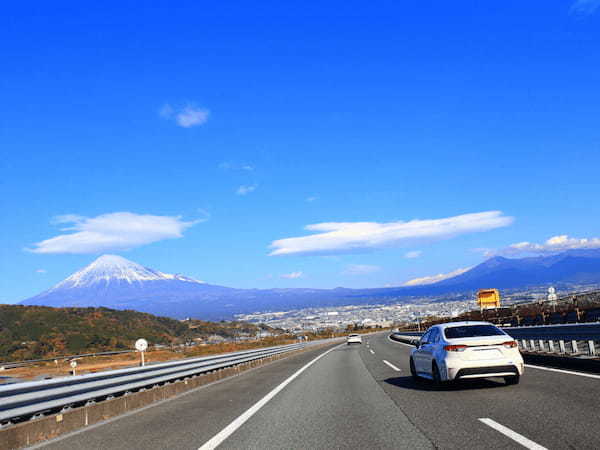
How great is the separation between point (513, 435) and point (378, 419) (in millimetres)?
2260

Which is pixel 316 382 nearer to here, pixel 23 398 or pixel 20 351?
pixel 23 398

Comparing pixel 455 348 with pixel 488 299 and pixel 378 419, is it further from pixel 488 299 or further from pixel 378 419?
pixel 488 299

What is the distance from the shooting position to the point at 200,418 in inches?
384

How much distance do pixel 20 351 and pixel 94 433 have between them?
4899 centimetres

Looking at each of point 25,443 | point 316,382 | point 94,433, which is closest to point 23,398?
point 25,443

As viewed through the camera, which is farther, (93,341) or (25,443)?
(93,341)

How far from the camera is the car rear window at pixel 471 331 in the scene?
11500 mm

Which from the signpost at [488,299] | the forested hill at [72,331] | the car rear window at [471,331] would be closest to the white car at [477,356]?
the car rear window at [471,331]

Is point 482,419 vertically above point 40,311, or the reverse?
point 40,311

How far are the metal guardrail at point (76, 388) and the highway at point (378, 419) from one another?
0.53m

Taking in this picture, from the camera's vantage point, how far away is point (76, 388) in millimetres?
9172

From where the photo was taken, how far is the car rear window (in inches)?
453

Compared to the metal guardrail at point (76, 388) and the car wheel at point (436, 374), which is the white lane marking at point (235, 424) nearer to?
the metal guardrail at point (76, 388)

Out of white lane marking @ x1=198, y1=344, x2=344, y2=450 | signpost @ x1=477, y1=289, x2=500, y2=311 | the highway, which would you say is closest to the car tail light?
the highway
